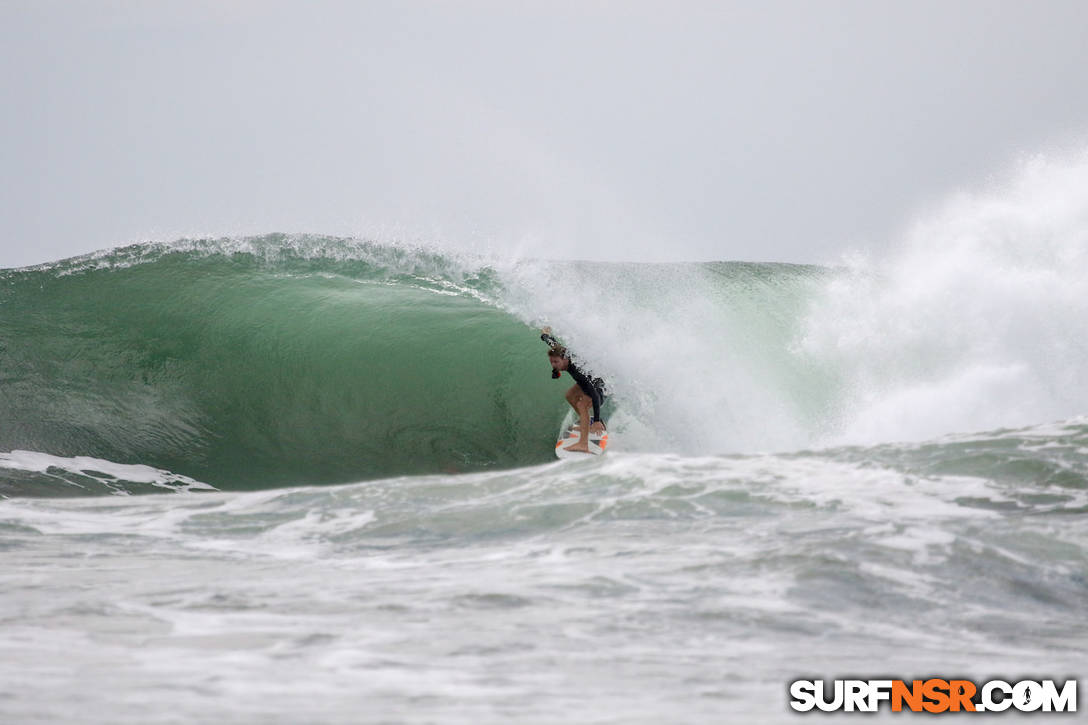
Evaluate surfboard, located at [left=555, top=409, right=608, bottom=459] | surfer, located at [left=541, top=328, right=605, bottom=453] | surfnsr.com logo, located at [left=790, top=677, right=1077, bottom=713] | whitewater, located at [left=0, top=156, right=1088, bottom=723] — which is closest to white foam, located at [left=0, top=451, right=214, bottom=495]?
whitewater, located at [left=0, top=156, right=1088, bottom=723]

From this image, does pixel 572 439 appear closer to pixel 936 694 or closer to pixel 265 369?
pixel 265 369

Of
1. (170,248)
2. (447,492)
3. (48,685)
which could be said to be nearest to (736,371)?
(447,492)

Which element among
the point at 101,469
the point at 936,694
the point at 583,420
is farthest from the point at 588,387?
the point at 936,694

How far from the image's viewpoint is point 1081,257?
11.3 metres

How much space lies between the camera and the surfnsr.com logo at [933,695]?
2.78 metres

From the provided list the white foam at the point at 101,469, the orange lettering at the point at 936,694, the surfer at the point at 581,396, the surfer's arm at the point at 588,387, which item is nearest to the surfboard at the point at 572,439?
the surfer at the point at 581,396

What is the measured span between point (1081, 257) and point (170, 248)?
9547 millimetres

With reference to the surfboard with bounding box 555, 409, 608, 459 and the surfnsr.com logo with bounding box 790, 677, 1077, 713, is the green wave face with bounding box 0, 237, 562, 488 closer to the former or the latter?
the surfboard with bounding box 555, 409, 608, 459

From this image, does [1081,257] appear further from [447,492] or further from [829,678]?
[829,678]

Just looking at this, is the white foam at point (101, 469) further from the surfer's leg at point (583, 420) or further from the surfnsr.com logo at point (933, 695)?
the surfnsr.com logo at point (933, 695)

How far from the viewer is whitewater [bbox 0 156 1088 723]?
127 inches

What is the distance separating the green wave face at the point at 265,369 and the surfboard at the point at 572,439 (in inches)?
8.0

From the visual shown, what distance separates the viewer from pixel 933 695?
2902 mm

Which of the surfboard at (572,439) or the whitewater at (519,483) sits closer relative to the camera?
the whitewater at (519,483)
